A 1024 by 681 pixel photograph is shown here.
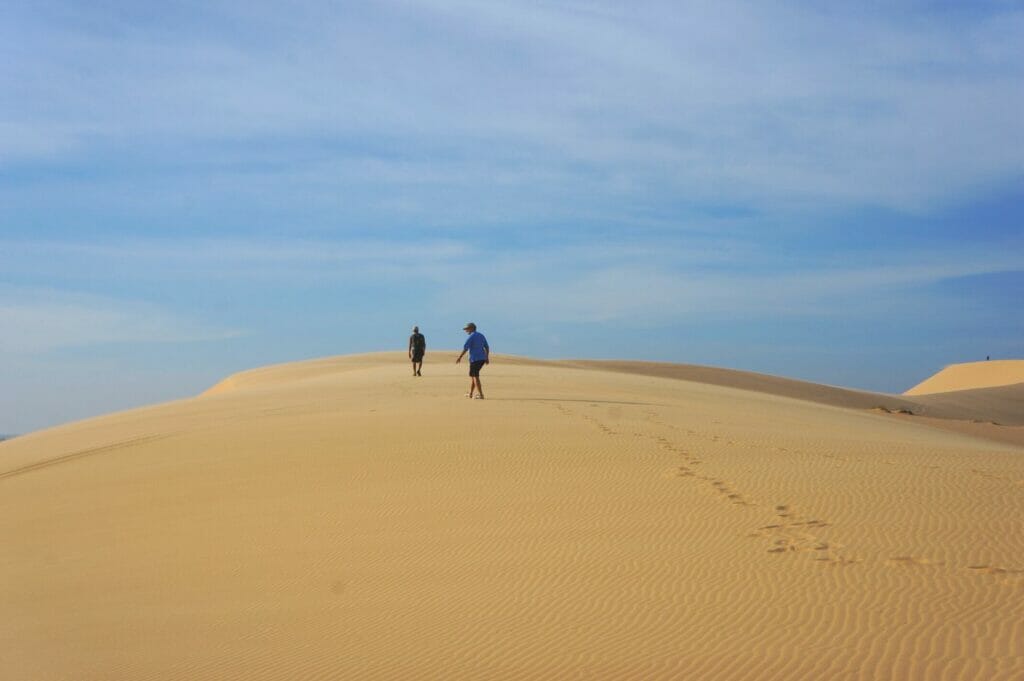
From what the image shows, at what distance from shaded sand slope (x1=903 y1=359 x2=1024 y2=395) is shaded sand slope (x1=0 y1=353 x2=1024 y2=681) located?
64.5m

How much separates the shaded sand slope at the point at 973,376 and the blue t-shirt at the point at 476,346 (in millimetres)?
59772

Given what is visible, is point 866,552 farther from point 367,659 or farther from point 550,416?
point 550,416

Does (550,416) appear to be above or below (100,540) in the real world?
above

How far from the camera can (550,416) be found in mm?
17516

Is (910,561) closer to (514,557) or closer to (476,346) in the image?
(514,557)

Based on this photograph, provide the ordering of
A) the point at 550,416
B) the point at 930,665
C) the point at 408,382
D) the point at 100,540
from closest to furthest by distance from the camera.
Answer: the point at 930,665, the point at 100,540, the point at 550,416, the point at 408,382

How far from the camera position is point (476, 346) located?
795 inches

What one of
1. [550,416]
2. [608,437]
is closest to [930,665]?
[608,437]

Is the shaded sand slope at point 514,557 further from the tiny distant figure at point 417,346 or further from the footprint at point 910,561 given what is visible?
the tiny distant figure at point 417,346

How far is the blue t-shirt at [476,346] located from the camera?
2016cm

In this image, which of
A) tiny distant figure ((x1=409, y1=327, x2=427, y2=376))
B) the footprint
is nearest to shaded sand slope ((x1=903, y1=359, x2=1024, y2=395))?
tiny distant figure ((x1=409, y1=327, x2=427, y2=376))

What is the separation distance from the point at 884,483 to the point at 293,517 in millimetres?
6371

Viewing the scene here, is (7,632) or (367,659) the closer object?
(367,659)

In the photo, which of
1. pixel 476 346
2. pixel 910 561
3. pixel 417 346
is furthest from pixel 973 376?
pixel 910 561
